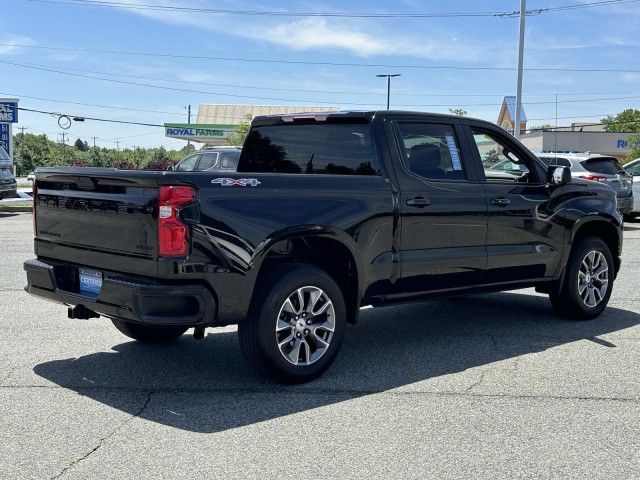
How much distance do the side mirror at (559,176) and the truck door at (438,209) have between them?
1.00 metres

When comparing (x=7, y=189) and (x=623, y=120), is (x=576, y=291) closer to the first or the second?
(x=7, y=189)

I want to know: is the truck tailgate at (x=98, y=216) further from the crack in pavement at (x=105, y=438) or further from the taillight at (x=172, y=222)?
the crack in pavement at (x=105, y=438)

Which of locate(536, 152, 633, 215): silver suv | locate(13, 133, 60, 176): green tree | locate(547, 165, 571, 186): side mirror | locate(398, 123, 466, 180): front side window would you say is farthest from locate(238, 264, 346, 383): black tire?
locate(13, 133, 60, 176): green tree

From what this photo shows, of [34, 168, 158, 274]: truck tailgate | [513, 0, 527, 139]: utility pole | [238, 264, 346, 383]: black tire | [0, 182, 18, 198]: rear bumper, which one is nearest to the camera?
[34, 168, 158, 274]: truck tailgate

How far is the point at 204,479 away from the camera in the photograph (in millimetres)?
3732

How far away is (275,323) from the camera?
514 centimetres

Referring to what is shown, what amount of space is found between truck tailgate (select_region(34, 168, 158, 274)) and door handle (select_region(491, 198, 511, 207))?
3.17 metres

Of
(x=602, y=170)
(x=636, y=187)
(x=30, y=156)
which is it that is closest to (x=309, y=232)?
(x=602, y=170)

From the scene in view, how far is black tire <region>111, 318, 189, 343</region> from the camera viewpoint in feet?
20.8

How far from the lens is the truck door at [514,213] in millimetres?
6648

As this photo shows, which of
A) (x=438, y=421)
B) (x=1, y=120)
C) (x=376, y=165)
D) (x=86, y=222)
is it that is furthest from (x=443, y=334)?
(x=1, y=120)

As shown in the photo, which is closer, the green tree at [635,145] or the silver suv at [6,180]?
the silver suv at [6,180]

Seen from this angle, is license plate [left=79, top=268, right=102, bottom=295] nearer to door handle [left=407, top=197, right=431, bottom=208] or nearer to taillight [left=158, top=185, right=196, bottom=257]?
taillight [left=158, top=185, right=196, bottom=257]

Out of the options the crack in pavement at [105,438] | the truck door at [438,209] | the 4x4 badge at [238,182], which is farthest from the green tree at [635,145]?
the crack in pavement at [105,438]
